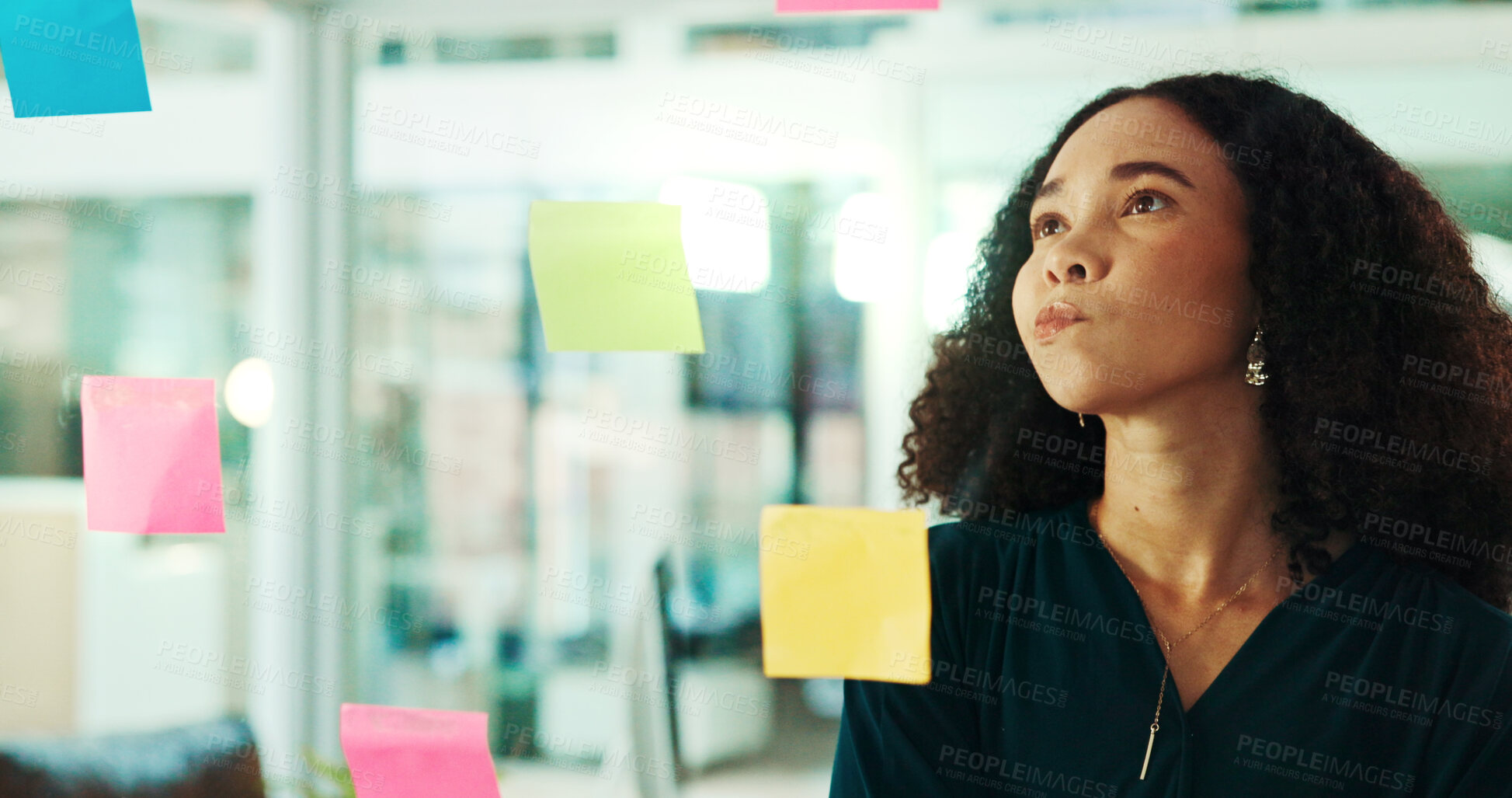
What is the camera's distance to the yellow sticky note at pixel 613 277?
0.88 m

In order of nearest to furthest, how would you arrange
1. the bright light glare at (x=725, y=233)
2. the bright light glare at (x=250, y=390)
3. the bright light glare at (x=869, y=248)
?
the bright light glare at (x=725, y=233)
the bright light glare at (x=869, y=248)
the bright light glare at (x=250, y=390)

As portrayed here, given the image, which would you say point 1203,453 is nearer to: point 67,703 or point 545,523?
point 545,523

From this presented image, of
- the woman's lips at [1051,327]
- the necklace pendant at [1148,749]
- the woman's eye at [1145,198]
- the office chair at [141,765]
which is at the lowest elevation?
the office chair at [141,765]

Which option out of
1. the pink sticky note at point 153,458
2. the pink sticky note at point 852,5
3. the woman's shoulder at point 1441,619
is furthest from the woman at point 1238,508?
the pink sticky note at point 153,458

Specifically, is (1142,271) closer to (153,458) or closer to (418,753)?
(418,753)

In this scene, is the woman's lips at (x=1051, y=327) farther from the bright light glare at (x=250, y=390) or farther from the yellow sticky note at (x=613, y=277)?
the bright light glare at (x=250, y=390)

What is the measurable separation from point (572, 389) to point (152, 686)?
3.31 feet

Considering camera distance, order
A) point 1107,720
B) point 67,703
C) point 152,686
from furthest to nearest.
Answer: point 152,686, point 67,703, point 1107,720

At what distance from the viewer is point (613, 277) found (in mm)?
890

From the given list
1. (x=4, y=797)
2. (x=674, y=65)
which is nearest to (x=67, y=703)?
(x=4, y=797)

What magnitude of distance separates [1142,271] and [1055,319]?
7 cm

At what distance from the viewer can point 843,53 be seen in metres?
1.56

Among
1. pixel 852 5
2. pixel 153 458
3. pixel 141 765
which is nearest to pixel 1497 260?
pixel 852 5

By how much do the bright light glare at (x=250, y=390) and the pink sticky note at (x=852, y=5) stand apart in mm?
1350
